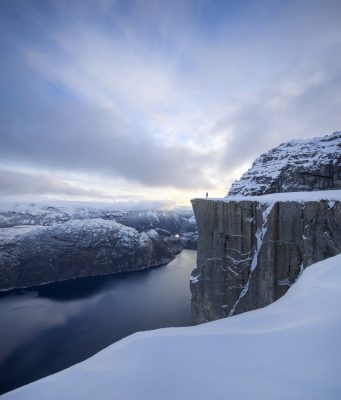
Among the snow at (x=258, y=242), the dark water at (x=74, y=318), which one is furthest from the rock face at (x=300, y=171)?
the dark water at (x=74, y=318)

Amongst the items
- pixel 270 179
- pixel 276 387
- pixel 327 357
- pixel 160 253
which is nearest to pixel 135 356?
pixel 276 387

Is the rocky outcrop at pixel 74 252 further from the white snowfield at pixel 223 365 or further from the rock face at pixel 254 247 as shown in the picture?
the white snowfield at pixel 223 365

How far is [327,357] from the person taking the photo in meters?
2.43

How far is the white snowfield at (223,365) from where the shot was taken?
85.6 inches

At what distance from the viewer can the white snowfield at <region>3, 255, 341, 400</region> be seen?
217 centimetres

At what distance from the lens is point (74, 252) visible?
96.6 meters

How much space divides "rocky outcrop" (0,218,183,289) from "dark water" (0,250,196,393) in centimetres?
1045

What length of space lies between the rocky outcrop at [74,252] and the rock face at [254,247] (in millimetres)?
83107

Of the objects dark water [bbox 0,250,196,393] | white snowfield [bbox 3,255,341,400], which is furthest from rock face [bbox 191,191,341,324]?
dark water [bbox 0,250,196,393]

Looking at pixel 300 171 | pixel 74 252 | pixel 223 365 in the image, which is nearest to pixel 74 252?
pixel 74 252

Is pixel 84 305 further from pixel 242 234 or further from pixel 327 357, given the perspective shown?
pixel 327 357

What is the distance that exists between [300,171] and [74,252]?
94989 millimetres

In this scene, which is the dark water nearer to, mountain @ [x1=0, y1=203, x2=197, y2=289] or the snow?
mountain @ [x1=0, y1=203, x2=197, y2=289]

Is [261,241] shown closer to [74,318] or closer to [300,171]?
[300,171]
